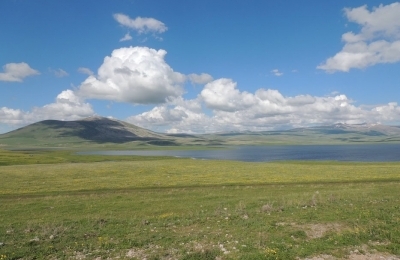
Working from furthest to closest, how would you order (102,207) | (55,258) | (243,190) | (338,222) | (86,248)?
(243,190) < (102,207) < (338,222) < (86,248) < (55,258)

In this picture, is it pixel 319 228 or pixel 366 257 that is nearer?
pixel 366 257

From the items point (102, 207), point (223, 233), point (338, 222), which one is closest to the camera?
point (223, 233)

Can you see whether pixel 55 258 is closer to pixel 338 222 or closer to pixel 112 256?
pixel 112 256

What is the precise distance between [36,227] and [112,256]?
30.9ft

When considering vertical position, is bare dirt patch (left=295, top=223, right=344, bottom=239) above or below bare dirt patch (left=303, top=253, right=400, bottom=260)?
above

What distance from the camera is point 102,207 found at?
3241 centimetres

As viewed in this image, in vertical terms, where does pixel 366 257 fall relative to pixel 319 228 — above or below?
below

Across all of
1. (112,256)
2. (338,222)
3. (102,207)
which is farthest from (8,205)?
(338,222)

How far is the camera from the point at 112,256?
640 inches

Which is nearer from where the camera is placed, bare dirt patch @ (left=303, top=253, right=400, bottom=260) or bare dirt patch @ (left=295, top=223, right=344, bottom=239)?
bare dirt patch @ (left=303, top=253, right=400, bottom=260)

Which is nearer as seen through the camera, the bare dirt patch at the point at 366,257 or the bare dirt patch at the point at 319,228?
the bare dirt patch at the point at 366,257

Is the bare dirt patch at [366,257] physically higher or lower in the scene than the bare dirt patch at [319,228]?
lower

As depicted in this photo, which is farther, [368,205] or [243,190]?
[243,190]

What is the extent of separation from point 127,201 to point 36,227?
1417cm
